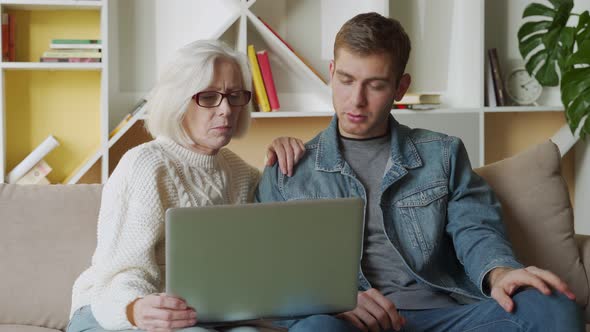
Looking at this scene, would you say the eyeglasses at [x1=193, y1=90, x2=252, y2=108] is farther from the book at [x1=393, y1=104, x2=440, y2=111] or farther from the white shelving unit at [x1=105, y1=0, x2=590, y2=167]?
the book at [x1=393, y1=104, x2=440, y2=111]

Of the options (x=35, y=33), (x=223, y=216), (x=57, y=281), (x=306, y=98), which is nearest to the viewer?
(x=223, y=216)

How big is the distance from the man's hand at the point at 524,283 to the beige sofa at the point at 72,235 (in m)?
0.54

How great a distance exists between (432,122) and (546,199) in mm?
1325

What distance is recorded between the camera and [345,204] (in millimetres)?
1435

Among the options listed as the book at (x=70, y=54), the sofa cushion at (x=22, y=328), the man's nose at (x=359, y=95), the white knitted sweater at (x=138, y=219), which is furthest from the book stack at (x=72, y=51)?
the man's nose at (x=359, y=95)

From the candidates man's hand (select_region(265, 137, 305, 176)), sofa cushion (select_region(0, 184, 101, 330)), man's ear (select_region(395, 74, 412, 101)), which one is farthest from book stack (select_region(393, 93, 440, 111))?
sofa cushion (select_region(0, 184, 101, 330))

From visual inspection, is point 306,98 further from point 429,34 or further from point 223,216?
point 223,216

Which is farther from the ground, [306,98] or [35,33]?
[35,33]

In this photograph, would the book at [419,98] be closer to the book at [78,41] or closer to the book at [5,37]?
the book at [78,41]

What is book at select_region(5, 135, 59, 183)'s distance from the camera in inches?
126

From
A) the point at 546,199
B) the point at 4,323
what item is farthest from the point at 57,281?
the point at 546,199

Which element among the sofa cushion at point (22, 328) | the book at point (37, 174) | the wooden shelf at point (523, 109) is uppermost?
the wooden shelf at point (523, 109)

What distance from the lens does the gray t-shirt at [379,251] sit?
6.06ft

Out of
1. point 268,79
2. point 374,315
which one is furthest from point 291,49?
point 374,315
